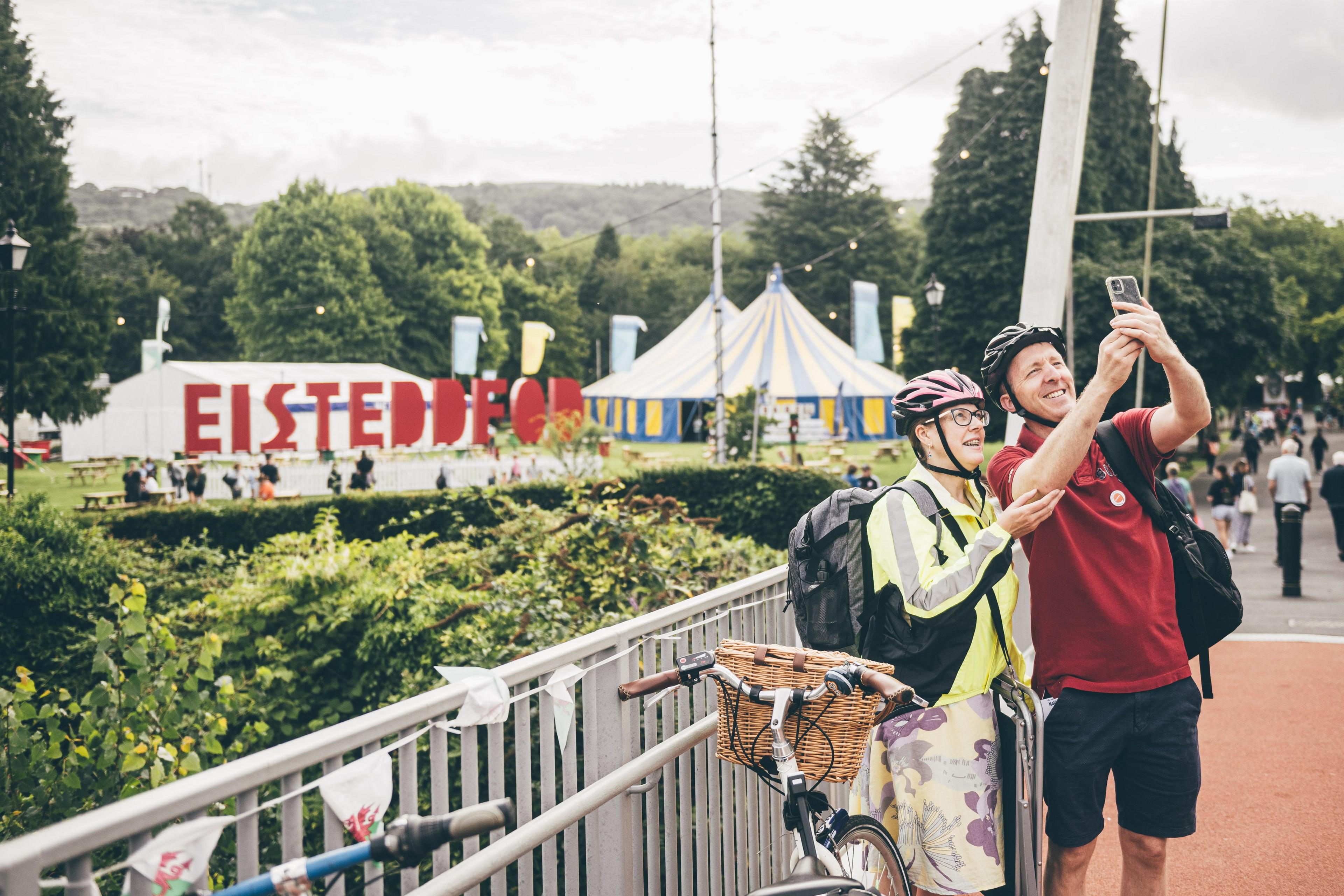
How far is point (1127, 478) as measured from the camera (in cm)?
284

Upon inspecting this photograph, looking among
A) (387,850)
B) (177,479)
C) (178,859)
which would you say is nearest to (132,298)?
(177,479)

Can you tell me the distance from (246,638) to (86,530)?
6.11 meters

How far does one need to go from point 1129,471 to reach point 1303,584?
39.5ft

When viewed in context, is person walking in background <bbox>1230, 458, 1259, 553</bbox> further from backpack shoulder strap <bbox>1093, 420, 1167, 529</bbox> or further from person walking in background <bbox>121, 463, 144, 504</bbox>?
person walking in background <bbox>121, 463, 144, 504</bbox>

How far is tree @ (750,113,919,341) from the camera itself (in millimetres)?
62938

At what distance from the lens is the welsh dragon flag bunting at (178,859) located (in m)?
1.49

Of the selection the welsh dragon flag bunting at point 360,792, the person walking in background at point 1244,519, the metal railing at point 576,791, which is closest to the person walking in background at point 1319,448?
the person walking in background at point 1244,519

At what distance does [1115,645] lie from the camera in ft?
8.93

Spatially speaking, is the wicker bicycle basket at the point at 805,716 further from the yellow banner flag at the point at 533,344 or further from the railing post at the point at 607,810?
the yellow banner flag at the point at 533,344

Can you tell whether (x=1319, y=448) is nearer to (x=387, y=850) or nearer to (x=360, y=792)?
(x=360, y=792)

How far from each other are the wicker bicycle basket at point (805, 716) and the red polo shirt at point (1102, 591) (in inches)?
24.6

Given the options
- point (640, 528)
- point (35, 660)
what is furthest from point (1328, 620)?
point (35, 660)

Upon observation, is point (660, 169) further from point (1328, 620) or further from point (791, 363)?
point (1328, 620)

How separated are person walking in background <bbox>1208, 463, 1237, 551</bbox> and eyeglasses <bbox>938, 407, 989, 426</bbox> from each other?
620 inches
